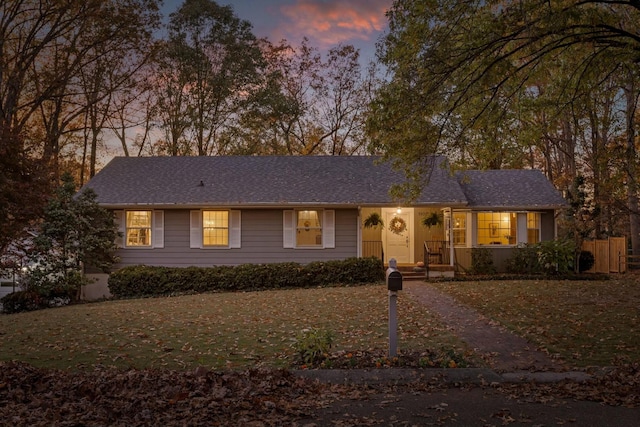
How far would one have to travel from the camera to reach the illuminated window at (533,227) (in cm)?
2266

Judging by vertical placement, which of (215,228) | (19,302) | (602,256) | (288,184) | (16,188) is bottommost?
(19,302)

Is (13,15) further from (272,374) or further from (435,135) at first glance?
(272,374)

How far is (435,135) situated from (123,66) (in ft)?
72.1

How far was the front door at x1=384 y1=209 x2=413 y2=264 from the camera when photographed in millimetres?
23281

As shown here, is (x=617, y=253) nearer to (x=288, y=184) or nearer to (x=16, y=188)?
(x=288, y=184)

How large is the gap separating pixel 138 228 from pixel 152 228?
0.56 meters

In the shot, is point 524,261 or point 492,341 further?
point 524,261

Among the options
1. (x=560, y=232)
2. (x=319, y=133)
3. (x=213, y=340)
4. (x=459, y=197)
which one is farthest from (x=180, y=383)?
(x=560, y=232)

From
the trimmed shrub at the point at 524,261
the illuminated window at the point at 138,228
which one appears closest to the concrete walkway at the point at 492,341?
the trimmed shrub at the point at 524,261

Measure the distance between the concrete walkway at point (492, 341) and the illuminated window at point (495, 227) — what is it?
877 cm

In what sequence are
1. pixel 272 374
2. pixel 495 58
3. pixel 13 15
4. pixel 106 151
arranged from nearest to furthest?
pixel 272 374
pixel 495 58
pixel 13 15
pixel 106 151

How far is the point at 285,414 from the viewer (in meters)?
5.64

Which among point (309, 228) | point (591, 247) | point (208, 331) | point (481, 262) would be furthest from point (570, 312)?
point (591, 247)

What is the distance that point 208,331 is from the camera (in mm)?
10898
